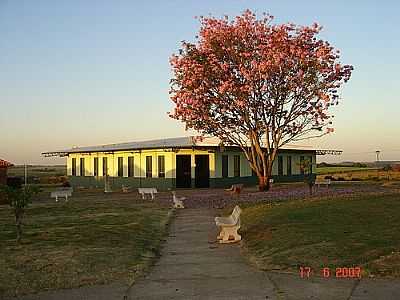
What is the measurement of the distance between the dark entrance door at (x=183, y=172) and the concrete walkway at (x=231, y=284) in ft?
94.8

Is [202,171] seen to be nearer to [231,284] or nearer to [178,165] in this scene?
[178,165]

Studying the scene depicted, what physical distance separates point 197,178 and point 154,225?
24.2m

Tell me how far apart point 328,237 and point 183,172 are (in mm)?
29618

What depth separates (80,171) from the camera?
4897 centimetres

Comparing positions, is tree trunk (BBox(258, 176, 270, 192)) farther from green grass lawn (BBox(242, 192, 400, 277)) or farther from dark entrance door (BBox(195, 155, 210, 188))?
green grass lawn (BBox(242, 192, 400, 277))

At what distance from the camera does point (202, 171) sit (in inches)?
1598

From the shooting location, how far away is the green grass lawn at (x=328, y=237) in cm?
890

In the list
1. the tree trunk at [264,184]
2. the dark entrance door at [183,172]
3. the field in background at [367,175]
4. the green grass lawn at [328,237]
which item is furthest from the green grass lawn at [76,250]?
the field in background at [367,175]

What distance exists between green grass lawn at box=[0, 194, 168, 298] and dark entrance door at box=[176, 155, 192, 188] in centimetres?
2088

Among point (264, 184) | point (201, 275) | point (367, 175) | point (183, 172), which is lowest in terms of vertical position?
point (201, 275)

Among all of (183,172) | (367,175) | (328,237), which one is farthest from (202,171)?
(328,237)

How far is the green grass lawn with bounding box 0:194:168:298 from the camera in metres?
8.45

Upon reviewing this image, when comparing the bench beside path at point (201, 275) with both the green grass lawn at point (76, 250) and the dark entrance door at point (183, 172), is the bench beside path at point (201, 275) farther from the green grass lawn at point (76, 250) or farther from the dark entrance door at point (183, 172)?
the dark entrance door at point (183, 172)
